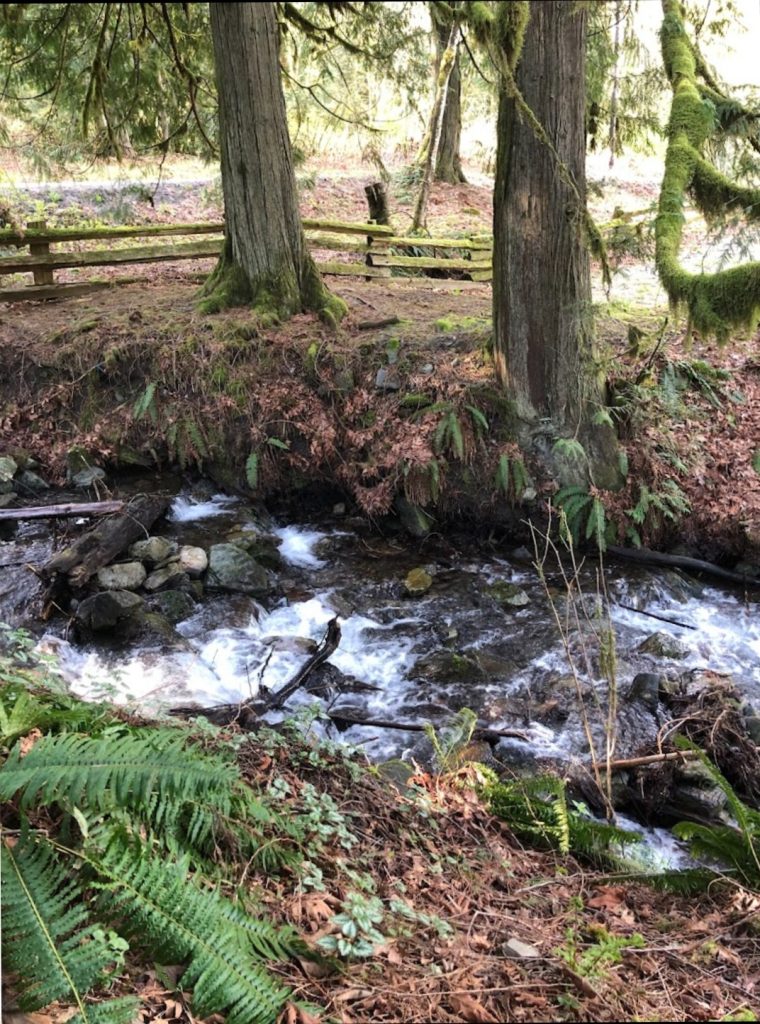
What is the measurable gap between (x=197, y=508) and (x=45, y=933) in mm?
6677

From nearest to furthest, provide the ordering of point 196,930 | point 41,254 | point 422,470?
1. point 196,930
2. point 422,470
3. point 41,254

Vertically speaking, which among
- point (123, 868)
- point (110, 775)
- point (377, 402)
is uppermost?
point (377, 402)

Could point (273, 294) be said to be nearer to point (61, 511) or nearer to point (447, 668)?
point (61, 511)

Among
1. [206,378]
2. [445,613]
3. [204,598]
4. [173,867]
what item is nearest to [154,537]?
[204,598]

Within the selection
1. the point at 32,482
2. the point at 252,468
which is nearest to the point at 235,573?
the point at 252,468

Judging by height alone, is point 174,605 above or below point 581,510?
below

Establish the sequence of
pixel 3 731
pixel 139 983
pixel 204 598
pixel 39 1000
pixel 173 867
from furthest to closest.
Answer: pixel 204 598 → pixel 3 731 → pixel 173 867 → pixel 139 983 → pixel 39 1000

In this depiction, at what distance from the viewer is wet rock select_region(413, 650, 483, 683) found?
602 centimetres

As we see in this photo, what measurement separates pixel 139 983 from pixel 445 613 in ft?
16.4

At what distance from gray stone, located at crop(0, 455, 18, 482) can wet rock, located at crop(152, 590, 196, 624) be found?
9.86ft

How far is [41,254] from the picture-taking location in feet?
35.1

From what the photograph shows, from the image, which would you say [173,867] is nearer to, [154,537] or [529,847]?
[529,847]

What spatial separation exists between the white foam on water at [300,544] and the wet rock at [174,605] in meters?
1.34

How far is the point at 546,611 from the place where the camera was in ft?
22.9
